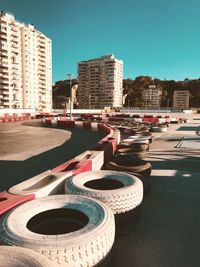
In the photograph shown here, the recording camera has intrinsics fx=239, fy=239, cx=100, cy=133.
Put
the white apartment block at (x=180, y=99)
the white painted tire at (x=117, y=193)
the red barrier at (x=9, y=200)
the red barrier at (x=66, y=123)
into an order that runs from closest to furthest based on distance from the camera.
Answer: the red barrier at (x=9, y=200)
the white painted tire at (x=117, y=193)
the red barrier at (x=66, y=123)
the white apartment block at (x=180, y=99)

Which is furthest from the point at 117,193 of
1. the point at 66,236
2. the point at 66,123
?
the point at 66,123

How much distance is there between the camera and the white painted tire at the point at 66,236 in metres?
2.28

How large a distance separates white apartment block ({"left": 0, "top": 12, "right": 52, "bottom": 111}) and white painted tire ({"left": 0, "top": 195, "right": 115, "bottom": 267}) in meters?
88.9

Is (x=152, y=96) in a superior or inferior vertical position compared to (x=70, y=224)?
superior

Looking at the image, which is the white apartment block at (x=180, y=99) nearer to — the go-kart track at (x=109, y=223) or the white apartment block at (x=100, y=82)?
the white apartment block at (x=100, y=82)

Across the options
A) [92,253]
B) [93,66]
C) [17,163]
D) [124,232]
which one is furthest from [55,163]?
[93,66]

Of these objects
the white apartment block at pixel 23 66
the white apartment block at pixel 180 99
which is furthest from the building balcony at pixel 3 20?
the white apartment block at pixel 180 99

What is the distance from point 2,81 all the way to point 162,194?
100 m

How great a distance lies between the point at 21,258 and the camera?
2.07 m

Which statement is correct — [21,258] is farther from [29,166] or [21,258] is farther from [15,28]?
[15,28]

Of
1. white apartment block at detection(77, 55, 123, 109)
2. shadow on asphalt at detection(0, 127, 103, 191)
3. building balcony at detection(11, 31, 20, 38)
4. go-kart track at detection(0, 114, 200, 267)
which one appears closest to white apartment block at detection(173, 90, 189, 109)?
white apartment block at detection(77, 55, 123, 109)

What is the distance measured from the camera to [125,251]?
3168 millimetres

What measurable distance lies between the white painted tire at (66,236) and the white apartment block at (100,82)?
514 ft

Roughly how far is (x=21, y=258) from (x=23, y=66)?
361 ft
